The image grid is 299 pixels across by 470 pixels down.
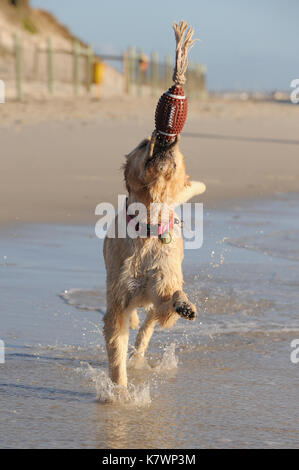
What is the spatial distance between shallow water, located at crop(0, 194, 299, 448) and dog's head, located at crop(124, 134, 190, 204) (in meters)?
0.97

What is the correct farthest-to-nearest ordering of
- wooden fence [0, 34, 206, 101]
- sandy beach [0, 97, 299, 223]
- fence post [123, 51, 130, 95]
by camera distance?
fence post [123, 51, 130, 95], wooden fence [0, 34, 206, 101], sandy beach [0, 97, 299, 223]

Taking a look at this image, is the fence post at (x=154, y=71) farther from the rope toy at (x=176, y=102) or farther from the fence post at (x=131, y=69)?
A: the rope toy at (x=176, y=102)

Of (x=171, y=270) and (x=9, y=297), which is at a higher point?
(x=171, y=270)

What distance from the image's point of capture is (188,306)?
3912mm

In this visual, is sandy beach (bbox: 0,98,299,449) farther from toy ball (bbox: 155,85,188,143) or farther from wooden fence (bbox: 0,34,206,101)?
wooden fence (bbox: 0,34,206,101)

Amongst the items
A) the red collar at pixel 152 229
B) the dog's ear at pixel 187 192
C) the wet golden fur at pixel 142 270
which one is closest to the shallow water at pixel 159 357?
the wet golden fur at pixel 142 270

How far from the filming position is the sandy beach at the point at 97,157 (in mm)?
9828

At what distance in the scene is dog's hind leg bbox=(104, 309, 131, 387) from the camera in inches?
171

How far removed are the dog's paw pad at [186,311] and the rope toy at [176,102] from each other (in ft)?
2.40

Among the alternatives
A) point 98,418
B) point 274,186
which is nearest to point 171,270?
point 98,418

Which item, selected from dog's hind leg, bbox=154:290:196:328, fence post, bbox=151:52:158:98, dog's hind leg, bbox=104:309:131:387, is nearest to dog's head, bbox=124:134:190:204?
Result: dog's hind leg, bbox=154:290:196:328

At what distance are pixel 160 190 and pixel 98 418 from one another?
1080mm

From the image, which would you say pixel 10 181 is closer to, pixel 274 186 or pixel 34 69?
pixel 274 186

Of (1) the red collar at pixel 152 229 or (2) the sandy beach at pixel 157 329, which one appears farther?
(1) the red collar at pixel 152 229
